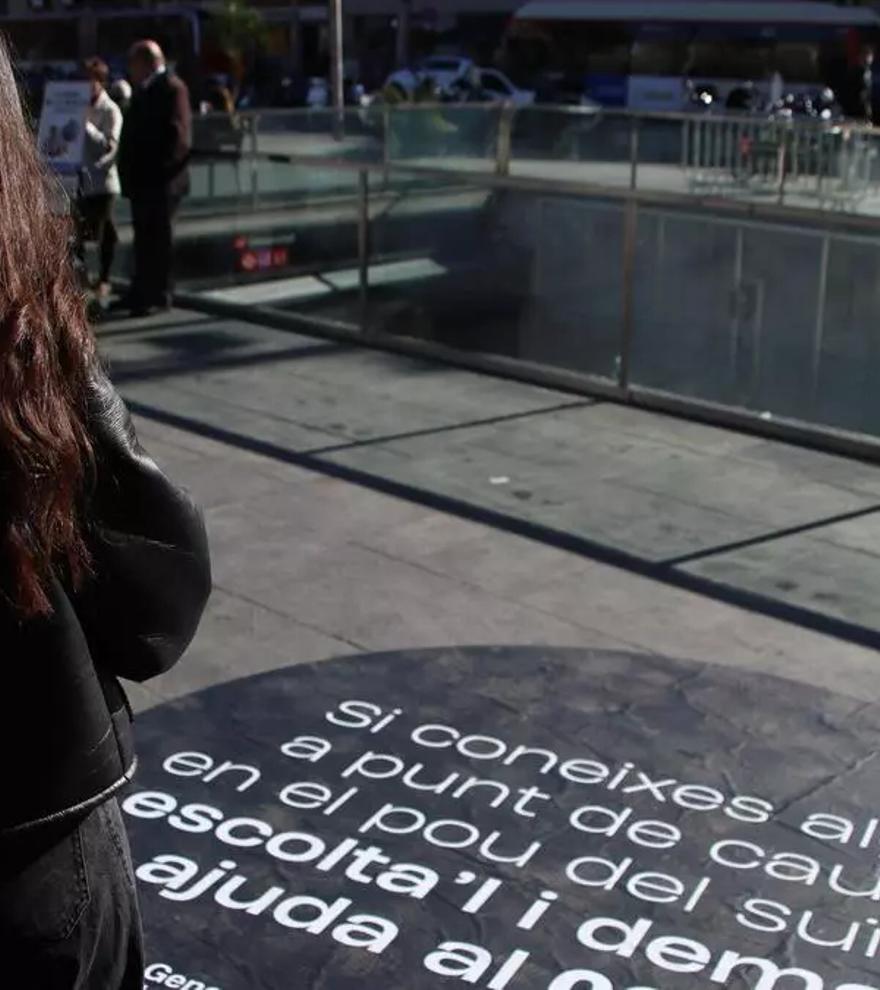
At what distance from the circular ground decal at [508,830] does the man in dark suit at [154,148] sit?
636 cm

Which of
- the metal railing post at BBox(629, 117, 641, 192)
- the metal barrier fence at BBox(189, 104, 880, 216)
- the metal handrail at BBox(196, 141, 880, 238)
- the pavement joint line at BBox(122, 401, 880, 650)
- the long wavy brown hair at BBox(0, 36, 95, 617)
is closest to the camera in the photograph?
the long wavy brown hair at BBox(0, 36, 95, 617)

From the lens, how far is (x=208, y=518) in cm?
636

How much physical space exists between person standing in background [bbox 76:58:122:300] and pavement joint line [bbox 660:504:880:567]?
6.03m

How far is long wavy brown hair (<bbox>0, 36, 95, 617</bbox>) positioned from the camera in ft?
4.90

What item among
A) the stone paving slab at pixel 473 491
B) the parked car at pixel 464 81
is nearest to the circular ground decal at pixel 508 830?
the stone paving slab at pixel 473 491

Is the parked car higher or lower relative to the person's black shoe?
higher

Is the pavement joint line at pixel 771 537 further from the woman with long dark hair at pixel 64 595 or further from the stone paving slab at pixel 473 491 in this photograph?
the woman with long dark hair at pixel 64 595

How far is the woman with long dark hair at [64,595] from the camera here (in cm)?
152

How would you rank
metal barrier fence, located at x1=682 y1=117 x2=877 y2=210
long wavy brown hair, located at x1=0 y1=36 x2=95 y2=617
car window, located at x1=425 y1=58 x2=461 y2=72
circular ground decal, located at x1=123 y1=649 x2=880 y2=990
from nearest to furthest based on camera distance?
long wavy brown hair, located at x1=0 y1=36 x2=95 y2=617, circular ground decal, located at x1=123 y1=649 x2=880 y2=990, metal barrier fence, located at x1=682 y1=117 x2=877 y2=210, car window, located at x1=425 y1=58 x2=461 y2=72

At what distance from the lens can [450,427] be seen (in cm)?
776

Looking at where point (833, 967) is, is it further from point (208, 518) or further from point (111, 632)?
point (208, 518)

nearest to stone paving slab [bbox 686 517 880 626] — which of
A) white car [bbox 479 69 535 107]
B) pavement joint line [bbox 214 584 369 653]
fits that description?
pavement joint line [bbox 214 584 369 653]

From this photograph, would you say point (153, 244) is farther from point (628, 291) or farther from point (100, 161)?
point (628, 291)

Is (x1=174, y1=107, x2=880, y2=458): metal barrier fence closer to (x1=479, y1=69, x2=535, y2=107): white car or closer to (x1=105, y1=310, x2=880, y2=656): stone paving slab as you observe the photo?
(x1=105, y1=310, x2=880, y2=656): stone paving slab
